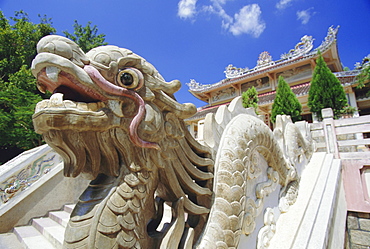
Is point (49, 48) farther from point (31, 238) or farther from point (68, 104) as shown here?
point (31, 238)

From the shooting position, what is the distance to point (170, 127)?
1368 millimetres

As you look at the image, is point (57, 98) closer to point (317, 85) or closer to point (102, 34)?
point (317, 85)

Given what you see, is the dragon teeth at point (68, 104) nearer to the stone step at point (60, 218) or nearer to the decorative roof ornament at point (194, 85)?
the stone step at point (60, 218)

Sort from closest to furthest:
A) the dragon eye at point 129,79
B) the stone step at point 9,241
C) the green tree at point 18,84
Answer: the dragon eye at point 129,79 < the stone step at point 9,241 < the green tree at point 18,84

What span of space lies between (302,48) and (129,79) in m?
17.5

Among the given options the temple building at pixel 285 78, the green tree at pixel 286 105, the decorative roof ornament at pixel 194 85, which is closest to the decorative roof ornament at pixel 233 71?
the temple building at pixel 285 78

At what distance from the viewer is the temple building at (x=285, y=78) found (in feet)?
39.0

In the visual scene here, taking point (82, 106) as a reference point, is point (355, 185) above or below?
above

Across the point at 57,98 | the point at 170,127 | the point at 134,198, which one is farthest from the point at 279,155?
the point at 57,98

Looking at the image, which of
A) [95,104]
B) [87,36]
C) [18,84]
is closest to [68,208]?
[95,104]

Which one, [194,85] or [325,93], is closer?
[325,93]

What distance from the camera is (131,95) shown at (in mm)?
1183

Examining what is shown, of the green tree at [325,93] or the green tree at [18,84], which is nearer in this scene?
the green tree at [18,84]

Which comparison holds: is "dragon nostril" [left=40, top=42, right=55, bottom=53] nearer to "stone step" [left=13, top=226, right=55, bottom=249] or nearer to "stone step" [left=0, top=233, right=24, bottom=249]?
"stone step" [left=13, top=226, right=55, bottom=249]
